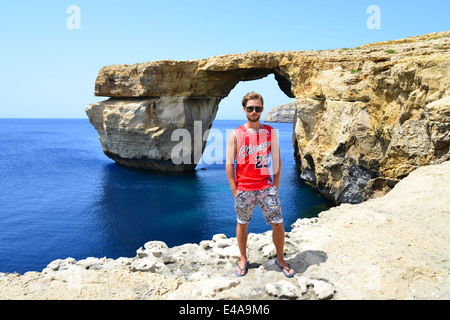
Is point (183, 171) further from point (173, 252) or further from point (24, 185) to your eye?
point (173, 252)

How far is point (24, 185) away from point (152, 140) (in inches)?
394

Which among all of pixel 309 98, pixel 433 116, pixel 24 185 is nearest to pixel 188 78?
pixel 309 98

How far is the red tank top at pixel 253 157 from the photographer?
14.6 feet

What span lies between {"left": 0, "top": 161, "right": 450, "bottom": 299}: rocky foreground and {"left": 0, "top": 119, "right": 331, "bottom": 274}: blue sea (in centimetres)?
683

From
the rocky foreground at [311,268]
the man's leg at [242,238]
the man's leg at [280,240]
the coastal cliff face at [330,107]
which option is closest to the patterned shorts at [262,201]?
the man's leg at [280,240]

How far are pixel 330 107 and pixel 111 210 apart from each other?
12.9 m

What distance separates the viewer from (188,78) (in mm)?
24359

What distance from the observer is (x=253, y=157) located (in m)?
4.44

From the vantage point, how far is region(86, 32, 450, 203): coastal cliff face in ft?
31.1

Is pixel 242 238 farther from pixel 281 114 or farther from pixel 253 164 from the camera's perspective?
pixel 281 114

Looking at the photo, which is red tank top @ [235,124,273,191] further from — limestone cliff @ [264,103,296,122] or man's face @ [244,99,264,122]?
limestone cliff @ [264,103,296,122]

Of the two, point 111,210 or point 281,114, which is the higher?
point 281,114

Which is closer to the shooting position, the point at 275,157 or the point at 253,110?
the point at 253,110

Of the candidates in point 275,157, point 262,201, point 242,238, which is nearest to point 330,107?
point 275,157
